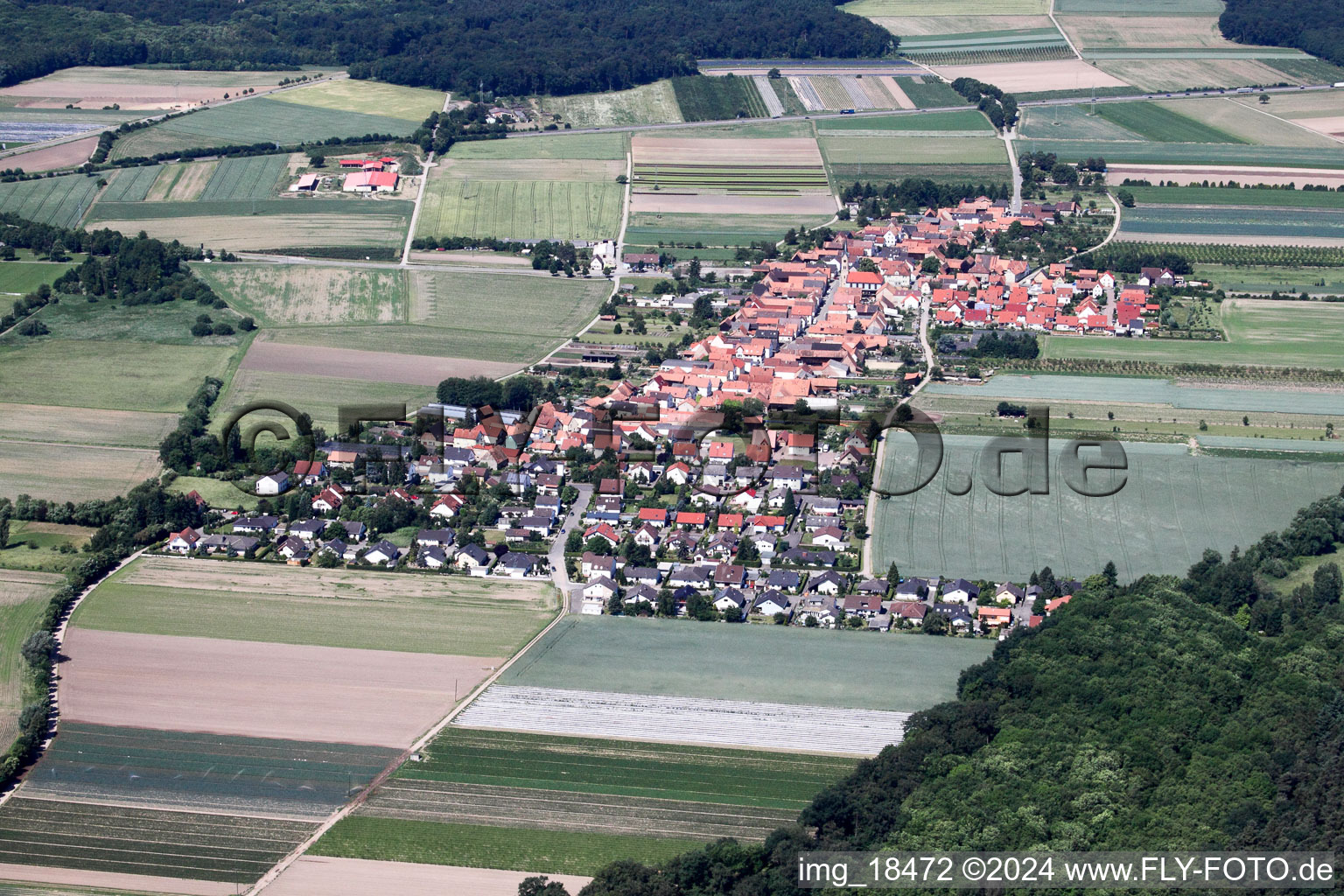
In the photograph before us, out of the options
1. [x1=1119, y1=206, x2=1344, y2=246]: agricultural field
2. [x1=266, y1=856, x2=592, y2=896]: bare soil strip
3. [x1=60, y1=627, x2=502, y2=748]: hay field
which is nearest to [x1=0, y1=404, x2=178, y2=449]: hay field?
[x1=60, y1=627, x2=502, y2=748]: hay field

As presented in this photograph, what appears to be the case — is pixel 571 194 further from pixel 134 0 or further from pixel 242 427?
pixel 134 0

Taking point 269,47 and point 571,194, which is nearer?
point 571,194

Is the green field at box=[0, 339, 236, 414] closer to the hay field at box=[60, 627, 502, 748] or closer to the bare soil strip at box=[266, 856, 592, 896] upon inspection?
the hay field at box=[60, 627, 502, 748]

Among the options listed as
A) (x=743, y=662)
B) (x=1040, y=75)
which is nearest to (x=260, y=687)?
(x=743, y=662)

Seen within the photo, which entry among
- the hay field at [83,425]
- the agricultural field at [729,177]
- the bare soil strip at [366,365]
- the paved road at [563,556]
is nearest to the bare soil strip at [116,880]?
the paved road at [563,556]

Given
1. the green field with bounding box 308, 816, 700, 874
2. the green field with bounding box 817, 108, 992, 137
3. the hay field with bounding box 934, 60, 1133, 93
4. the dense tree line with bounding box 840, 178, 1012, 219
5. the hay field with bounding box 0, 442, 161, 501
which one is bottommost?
the green field with bounding box 308, 816, 700, 874

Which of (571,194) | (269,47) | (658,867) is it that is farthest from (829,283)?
(269,47)
